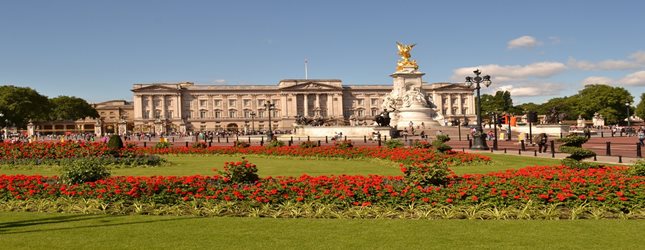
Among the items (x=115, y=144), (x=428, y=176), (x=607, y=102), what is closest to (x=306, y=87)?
(x=607, y=102)

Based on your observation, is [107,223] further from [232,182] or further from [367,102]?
[367,102]

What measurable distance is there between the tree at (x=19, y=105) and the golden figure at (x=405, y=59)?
79.7 meters

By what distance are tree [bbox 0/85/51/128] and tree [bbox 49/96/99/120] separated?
18.0 m

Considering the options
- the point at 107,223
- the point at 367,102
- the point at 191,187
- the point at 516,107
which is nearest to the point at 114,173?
the point at 191,187

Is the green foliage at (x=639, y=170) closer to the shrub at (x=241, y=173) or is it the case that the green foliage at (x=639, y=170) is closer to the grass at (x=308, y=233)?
the grass at (x=308, y=233)

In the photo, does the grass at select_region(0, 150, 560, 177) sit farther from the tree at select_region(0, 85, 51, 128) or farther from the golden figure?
the tree at select_region(0, 85, 51, 128)

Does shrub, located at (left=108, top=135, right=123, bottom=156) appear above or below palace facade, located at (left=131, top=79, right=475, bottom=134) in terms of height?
below

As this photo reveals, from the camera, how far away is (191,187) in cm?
1201

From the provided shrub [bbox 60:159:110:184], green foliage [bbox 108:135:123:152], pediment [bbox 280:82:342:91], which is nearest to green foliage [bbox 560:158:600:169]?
shrub [bbox 60:159:110:184]

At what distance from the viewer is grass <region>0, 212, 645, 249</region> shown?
811cm

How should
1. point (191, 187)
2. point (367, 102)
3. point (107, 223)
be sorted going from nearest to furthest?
point (107, 223), point (191, 187), point (367, 102)

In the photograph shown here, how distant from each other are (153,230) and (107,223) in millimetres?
1261

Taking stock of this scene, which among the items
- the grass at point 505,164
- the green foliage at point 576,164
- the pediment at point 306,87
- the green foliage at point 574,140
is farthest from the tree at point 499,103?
the green foliage at point 576,164

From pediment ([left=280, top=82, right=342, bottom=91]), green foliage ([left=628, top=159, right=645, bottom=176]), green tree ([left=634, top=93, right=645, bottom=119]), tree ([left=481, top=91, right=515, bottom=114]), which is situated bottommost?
green foliage ([left=628, top=159, right=645, bottom=176])
